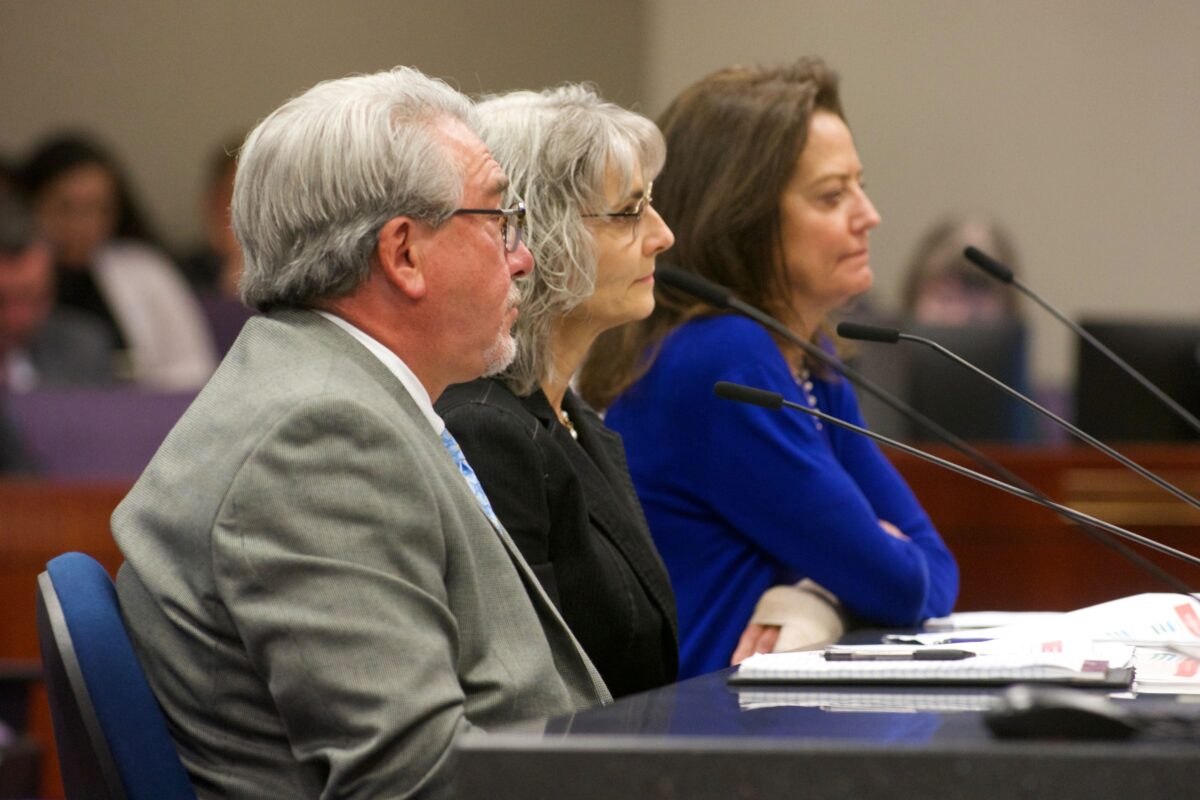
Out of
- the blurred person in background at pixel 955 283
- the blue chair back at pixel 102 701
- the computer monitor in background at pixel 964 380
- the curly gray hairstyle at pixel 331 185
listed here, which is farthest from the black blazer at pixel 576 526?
Answer: the blurred person in background at pixel 955 283

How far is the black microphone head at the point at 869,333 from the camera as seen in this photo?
1.89m

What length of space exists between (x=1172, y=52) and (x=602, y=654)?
536cm

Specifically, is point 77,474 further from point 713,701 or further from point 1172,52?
point 1172,52

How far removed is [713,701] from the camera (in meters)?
1.36

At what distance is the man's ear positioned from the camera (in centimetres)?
156

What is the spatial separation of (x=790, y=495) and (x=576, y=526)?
0.47 m

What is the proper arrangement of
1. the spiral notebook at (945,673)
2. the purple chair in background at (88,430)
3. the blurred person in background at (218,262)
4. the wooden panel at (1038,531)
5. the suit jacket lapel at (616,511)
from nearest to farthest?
1. the spiral notebook at (945,673)
2. the suit jacket lapel at (616,511)
3. the wooden panel at (1038,531)
4. the purple chair in background at (88,430)
5. the blurred person in background at (218,262)

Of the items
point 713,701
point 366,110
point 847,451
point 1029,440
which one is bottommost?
point 1029,440

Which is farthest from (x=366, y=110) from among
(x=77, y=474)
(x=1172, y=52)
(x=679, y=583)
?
(x=1172, y=52)

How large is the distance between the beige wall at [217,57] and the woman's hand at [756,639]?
199 inches

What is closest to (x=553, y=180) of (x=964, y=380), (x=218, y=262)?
(x=964, y=380)

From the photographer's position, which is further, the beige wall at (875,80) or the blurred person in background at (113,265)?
the beige wall at (875,80)

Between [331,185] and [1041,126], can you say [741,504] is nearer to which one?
[331,185]

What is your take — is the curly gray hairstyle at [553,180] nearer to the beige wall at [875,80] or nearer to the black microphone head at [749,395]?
the black microphone head at [749,395]
